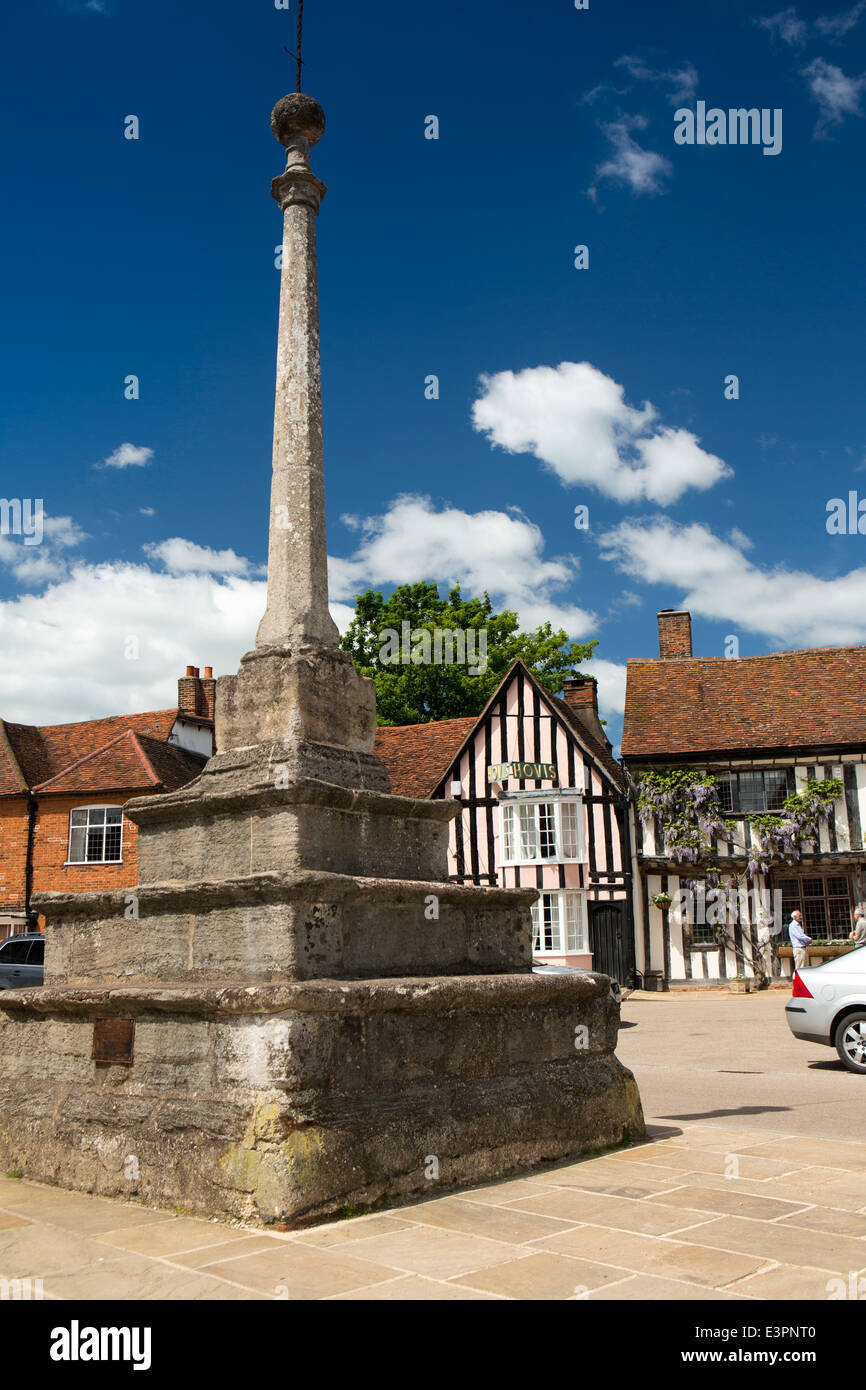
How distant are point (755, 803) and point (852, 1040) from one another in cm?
1341

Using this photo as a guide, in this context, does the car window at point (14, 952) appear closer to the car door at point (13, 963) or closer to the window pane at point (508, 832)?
the car door at point (13, 963)

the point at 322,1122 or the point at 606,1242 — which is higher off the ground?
the point at 322,1122

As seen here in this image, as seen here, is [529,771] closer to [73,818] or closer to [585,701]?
[585,701]

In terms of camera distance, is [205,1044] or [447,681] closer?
[205,1044]

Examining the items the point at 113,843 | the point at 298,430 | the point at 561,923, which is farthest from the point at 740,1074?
the point at 113,843

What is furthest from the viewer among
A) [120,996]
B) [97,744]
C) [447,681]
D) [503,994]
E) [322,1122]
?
[447,681]

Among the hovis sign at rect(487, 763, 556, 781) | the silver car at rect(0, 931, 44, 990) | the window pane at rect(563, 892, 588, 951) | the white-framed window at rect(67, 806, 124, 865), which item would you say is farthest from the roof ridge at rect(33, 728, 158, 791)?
the window pane at rect(563, 892, 588, 951)

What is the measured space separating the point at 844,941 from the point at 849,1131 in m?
16.6

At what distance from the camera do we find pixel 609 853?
23.3m

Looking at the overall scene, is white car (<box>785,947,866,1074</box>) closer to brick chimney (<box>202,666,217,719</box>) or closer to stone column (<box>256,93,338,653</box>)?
stone column (<box>256,93,338,653</box>)

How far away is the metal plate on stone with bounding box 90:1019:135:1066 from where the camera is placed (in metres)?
4.86
